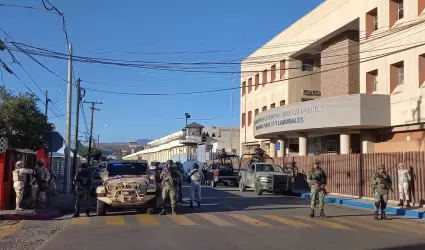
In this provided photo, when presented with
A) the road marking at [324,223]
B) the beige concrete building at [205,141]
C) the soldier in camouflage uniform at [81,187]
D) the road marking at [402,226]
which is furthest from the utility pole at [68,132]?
the beige concrete building at [205,141]

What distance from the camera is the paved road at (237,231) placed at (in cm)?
1045

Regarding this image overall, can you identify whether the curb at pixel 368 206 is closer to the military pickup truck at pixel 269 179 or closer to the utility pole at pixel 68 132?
the military pickup truck at pixel 269 179

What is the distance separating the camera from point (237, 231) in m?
12.4

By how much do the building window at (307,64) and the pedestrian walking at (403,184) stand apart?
22547mm

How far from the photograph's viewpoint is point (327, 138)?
119 ft

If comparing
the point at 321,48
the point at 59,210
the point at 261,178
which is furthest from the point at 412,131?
the point at 59,210

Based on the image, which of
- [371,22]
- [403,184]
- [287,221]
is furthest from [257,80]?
[287,221]

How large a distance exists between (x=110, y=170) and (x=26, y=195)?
335 centimetres

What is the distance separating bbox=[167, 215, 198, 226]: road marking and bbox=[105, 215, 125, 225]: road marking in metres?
1.53

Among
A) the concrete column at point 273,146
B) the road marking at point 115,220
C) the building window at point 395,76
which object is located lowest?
the road marking at point 115,220

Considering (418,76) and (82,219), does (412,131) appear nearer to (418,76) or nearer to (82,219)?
(418,76)

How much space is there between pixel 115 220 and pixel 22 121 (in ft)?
22.8

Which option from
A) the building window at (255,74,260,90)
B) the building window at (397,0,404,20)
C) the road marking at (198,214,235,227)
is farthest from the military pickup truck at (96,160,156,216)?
the building window at (255,74,260,90)

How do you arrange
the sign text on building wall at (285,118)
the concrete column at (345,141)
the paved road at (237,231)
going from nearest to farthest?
1. the paved road at (237,231)
2. the concrete column at (345,141)
3. the sign text on building wall at (285,118)
